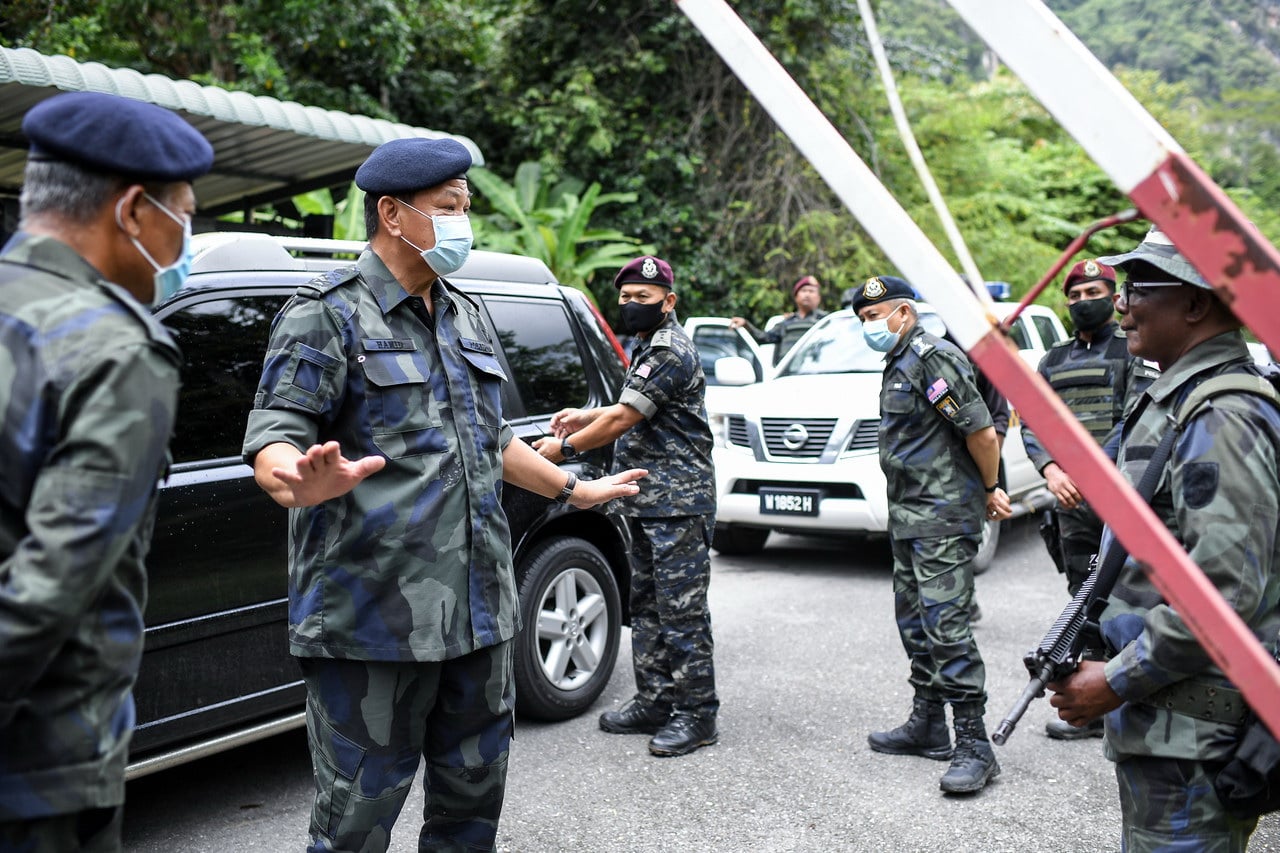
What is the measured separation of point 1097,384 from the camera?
5.31 m

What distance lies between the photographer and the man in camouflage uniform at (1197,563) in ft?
6.72

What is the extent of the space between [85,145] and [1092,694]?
2088 mm

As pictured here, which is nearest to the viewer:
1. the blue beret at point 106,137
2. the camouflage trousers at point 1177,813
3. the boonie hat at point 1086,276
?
the blue beret at point 106,137

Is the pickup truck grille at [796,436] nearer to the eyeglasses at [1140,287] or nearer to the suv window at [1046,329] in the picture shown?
the suv window at [1046,329]

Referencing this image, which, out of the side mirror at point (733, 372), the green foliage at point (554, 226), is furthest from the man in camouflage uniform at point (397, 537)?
the green foliage at point (554, 226)

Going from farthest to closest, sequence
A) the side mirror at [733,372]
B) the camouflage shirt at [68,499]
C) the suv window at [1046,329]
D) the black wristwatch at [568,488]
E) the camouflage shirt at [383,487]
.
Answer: the suv window at [1046,329] < the side mirror at [733,372] < the black wristwatch at [568,488] < the camouflage shirt at [383,487] < the camouflage shirt at [68,499]

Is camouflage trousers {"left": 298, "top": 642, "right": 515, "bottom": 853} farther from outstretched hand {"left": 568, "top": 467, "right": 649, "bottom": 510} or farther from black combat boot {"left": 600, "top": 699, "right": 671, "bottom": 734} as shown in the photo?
black combat boot {"left": 600, "top": 699, "right": 671, "bottom": 734}

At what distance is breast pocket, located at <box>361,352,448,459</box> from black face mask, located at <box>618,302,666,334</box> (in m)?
2.21

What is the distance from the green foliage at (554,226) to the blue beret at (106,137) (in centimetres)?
1209

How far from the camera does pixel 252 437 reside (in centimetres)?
240

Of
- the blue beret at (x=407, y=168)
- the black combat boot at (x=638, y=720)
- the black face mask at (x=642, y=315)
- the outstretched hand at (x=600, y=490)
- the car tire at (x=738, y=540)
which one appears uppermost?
the blue beret at (x=407, y=168)

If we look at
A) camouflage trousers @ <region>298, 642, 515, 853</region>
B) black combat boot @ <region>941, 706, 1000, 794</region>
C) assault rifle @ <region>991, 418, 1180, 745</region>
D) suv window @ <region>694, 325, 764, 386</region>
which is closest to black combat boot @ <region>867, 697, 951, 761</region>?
black combat boot @ <region>941, 706, 1000, 794</region>

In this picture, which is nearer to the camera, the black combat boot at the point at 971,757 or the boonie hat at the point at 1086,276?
the black combat boot at the point at 971,757

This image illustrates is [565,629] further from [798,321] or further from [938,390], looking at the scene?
[798,321]
